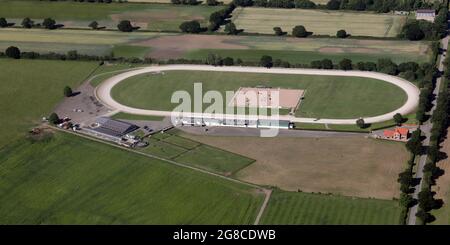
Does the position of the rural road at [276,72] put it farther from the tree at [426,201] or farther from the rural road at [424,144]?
the tree at [426,201]

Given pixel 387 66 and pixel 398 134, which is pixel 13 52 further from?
pixel 398 134

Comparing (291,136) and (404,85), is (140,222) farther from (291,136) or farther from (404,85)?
(404,85)

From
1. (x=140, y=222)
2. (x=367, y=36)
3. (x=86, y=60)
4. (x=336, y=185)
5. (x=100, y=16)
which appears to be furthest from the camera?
(x=100, y=16)

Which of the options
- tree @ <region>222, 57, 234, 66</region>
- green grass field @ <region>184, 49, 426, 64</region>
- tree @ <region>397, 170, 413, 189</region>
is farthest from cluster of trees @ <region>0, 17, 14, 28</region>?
tree @ <region>397, 170, 413, 189</region>

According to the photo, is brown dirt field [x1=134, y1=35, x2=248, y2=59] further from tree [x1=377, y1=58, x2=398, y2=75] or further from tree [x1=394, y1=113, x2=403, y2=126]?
tree [x1=394, y1=113, x2=403, y2=126]

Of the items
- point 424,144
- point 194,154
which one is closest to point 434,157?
point 424,144

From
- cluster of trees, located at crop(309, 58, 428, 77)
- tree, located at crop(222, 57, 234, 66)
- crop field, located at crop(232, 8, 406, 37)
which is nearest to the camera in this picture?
cluster of trees, located at crop(309, 58, 428, 77)

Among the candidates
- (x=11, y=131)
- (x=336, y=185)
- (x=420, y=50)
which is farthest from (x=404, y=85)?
(x=11, y=131)
